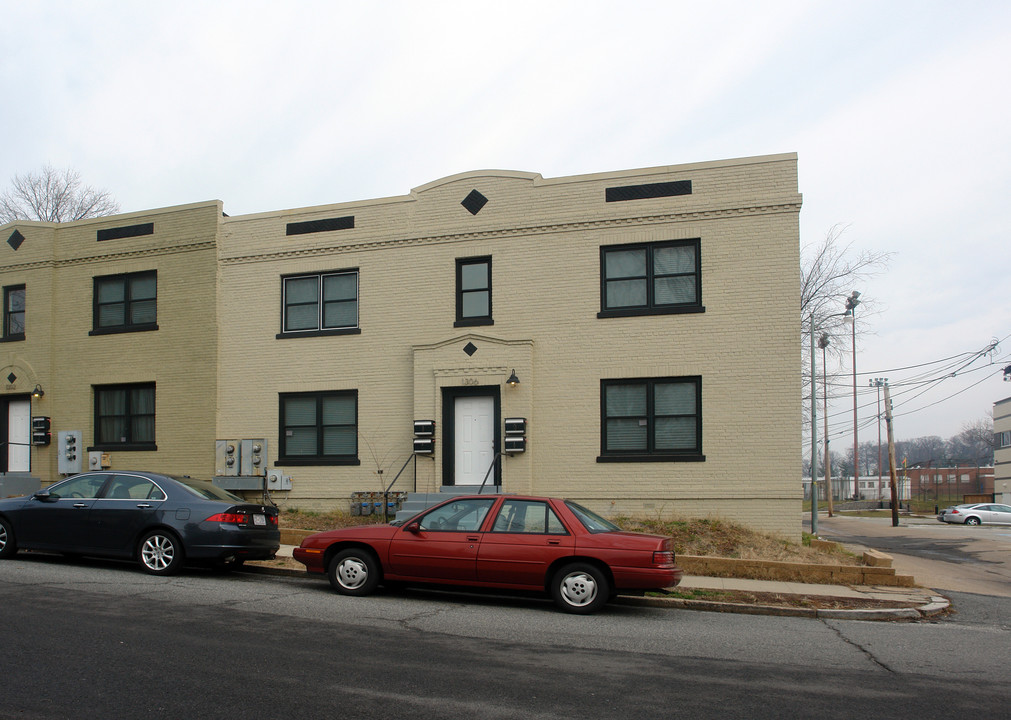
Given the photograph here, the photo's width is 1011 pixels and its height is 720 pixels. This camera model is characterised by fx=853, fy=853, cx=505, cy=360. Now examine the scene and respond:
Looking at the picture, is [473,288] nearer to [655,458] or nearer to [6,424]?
[655,458]

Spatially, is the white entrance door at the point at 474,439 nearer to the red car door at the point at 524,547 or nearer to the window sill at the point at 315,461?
the window sill at the point at 315,461

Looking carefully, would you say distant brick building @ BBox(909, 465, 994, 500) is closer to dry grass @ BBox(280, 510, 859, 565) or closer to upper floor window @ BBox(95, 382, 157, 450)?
dry grass @ BBox(280, 510, 859, 565)

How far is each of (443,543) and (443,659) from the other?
3.10 m

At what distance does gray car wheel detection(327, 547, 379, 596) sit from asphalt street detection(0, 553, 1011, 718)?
0.21 metres

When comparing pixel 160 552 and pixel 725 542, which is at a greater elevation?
pixel 160 552

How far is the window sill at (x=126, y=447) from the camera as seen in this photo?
64.3 feet

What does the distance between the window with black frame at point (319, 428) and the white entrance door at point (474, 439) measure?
7.77 feet

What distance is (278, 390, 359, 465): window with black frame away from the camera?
18344 mm

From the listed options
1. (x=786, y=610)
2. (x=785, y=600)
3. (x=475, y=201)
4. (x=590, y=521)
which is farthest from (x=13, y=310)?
(x=786, y=610)

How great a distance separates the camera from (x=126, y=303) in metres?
20.2

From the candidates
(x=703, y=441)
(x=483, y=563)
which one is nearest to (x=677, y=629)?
(x=483, y=563)

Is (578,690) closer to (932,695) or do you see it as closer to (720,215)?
(932,695)

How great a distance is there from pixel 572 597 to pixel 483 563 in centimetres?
113

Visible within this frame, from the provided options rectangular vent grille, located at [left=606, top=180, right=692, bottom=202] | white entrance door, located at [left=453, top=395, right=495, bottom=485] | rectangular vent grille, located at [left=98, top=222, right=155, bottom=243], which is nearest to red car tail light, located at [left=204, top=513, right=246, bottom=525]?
white entrance door, located at [left=453, top=395, right=495, bottom=485]
